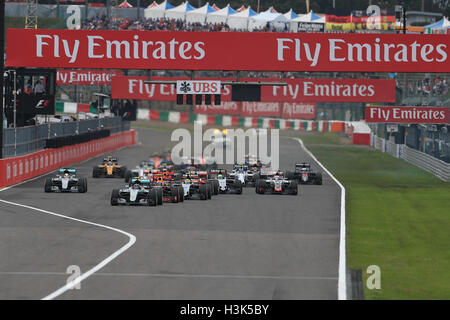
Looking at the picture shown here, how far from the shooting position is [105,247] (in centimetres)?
2038

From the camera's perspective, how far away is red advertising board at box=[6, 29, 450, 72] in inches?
1454

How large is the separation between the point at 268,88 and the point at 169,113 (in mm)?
46255

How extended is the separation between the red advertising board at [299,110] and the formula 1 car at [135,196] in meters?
70.9

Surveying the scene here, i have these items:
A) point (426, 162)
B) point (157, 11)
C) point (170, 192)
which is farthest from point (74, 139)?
point (157, 11)

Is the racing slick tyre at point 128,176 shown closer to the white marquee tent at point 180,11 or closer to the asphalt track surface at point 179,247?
the asphalt track surface at point 179,247

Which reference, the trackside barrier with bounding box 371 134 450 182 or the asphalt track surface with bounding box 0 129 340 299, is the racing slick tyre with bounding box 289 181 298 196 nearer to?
the asphalt track surface with bounding box 0 129 340 299

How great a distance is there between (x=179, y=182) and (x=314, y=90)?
25.4m

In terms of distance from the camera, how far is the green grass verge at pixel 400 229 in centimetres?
1677

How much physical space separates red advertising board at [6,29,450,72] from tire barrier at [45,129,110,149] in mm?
6947

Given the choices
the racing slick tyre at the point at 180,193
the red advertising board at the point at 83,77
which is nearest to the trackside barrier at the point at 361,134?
the red advertising board at the point at 83,77

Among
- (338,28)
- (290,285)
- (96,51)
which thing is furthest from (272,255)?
(338,28)

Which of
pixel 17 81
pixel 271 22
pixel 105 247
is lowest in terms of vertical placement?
pixel 105 247

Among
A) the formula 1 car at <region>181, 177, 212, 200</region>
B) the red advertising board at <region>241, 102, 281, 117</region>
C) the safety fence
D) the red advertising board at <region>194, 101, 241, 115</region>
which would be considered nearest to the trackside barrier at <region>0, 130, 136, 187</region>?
the safety fence

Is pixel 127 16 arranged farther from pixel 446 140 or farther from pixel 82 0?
pixel 446 140
